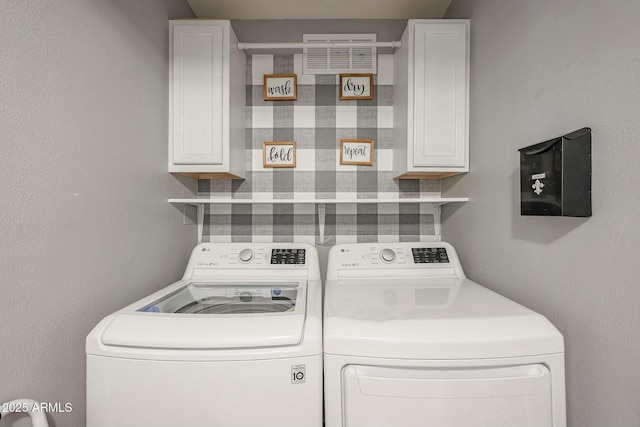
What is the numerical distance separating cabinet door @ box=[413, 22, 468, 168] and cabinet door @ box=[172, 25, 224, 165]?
3.47 feet

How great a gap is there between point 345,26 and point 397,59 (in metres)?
0.42

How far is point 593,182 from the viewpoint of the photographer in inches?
32.7

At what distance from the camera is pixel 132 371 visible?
0.85 m

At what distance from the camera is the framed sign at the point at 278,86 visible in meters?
1.88

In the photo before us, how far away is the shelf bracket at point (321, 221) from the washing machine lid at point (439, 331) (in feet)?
2.72

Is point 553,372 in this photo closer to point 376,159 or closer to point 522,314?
point 522,314

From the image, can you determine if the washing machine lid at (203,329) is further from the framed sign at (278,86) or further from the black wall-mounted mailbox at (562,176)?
the framed sign at (278,86)

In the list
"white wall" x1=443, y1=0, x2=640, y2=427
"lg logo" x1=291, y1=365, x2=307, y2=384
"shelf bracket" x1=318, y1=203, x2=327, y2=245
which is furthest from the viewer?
"shelf bracket" x1=318, y1=203, x2=327, y2=245

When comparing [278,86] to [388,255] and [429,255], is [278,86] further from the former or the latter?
[429,255]

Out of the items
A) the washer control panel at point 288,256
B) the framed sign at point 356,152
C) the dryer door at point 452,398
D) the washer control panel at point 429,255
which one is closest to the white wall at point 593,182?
the dryer door at point 452,398

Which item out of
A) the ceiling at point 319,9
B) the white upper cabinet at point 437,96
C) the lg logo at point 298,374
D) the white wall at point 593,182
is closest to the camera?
the white wall at point 593,182

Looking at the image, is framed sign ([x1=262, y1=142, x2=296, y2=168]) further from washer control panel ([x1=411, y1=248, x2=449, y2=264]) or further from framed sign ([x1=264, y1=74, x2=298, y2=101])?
washer control panel ([x1=411, y1=248, x2=449, y2=264])

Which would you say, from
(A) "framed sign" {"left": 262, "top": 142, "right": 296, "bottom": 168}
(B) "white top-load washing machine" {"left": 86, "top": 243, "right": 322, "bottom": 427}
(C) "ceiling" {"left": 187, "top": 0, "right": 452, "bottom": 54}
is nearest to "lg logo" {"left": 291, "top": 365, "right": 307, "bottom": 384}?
(B) "white top-load washing machine" {"left": 86, "top": 243, "right": 322, "bottom": 427}

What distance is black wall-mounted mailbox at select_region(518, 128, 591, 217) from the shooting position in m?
0.84
